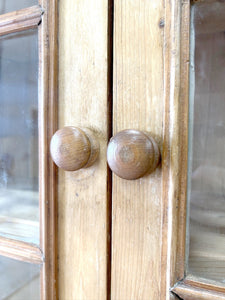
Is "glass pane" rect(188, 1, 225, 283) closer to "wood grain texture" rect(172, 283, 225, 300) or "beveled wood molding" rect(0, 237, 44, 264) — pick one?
"wood grain texture" rect(172, 283, 225, 300)

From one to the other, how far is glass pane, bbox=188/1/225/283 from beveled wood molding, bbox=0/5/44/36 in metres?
0.21

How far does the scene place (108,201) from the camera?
31cm

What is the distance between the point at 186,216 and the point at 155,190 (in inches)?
1.7

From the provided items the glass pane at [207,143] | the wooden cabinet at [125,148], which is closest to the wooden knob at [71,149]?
the wooden cabinet at [125,148]

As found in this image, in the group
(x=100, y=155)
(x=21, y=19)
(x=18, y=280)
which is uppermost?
(x=21, y=19)

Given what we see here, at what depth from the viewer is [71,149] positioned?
272mm

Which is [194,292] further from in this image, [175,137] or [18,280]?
[18,280]

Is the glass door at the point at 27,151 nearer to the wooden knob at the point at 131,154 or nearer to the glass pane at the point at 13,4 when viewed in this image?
the glass pane at the point at 13,4

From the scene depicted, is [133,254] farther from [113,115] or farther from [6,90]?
[6,90]

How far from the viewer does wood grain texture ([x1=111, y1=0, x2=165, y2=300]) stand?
276mm

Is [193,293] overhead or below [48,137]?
below

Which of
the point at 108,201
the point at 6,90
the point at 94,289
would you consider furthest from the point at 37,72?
the point at 94,289

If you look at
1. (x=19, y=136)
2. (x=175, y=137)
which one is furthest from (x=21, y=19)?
(x=175, y=137)

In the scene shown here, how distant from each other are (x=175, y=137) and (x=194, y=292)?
17 centimetres
